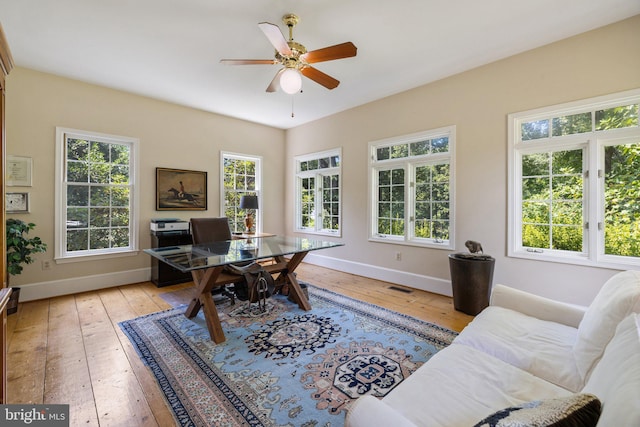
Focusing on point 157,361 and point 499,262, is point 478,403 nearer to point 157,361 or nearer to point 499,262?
point 157,361

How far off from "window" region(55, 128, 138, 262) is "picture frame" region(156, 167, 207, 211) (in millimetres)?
345

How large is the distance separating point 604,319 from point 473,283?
1.75 metres

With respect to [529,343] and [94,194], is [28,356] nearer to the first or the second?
[94,194]

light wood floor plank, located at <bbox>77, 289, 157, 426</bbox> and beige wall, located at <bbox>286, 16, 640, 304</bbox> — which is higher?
beige wall, located at <bbox>286, 16, 640, 304</bbox>

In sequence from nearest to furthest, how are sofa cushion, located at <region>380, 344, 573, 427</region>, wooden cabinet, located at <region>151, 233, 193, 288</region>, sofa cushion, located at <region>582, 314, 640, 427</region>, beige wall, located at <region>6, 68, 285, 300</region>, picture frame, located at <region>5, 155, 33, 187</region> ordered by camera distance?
sofa cushion, located at <region>582, 314, 640, 427</region> → sofa cushion, located at <region>380, 344, 573, 427</region> → picture frame, located at <region>5, 155, 33, 187</region> → beige wall, located at <region>6, 68, 285, 300</region> → wooden cabinet, located at <region>151, 233, 193, 288</region>

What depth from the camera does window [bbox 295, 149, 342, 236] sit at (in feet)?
16.5

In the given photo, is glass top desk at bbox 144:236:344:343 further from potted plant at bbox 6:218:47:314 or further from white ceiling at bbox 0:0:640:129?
white ceiling at bbox 0:0:640:129

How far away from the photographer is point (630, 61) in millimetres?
2438

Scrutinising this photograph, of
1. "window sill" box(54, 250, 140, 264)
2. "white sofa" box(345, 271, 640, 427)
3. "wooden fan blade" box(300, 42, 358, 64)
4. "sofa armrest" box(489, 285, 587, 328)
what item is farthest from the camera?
"window sill" box(54, 250, 140, 264)

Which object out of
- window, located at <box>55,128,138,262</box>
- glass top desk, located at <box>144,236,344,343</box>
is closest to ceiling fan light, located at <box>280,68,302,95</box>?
glass top desk, located at <box>144,236,344,343</box>

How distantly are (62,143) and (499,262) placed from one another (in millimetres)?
5597

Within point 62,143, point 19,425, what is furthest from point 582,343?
point 62,143

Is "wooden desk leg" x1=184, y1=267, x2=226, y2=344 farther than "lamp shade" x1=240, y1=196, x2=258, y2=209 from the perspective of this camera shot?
No

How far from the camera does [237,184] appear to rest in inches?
209
